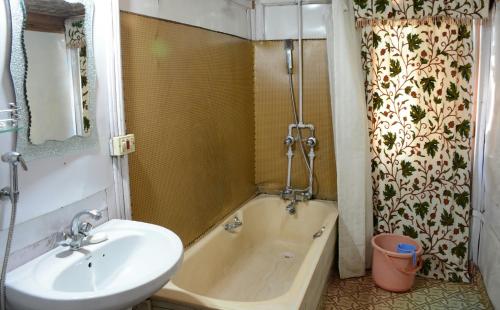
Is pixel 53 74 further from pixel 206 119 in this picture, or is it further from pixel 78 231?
pixel 206 119

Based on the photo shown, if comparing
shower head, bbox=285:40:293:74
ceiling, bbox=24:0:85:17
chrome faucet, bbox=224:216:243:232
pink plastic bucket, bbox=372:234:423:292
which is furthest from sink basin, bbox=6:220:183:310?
shower head, bbox=285:40:293:74

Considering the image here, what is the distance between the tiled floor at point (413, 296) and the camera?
2.69 metres

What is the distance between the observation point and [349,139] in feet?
9.43

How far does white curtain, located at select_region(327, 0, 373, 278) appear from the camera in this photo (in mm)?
2787

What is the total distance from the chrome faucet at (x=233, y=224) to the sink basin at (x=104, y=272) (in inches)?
47.3

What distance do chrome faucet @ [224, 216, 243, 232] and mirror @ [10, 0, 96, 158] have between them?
140 centimetres

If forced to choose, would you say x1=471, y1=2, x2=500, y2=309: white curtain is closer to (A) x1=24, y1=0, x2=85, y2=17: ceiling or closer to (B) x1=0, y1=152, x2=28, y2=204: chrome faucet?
(A) x1=24, y1=0, x2=85, y2=17: ceiling

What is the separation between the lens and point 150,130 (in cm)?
208

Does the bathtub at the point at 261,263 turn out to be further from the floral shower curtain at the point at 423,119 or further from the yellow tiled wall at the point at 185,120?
the floral shower curtain at the point at 423,119

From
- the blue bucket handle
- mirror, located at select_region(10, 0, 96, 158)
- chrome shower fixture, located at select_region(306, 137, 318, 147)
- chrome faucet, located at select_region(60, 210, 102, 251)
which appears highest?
mirror, located at select_region(10, 0, 96, 158)

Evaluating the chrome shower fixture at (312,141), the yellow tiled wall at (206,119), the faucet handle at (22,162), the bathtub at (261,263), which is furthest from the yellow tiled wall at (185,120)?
the faucet handle at (22,162)

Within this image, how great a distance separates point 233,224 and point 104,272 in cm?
146

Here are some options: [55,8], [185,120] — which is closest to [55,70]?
[55,8]

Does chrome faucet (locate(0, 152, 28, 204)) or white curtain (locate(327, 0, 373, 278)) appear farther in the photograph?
white curtain (locate(327, 0, 373, 278))
